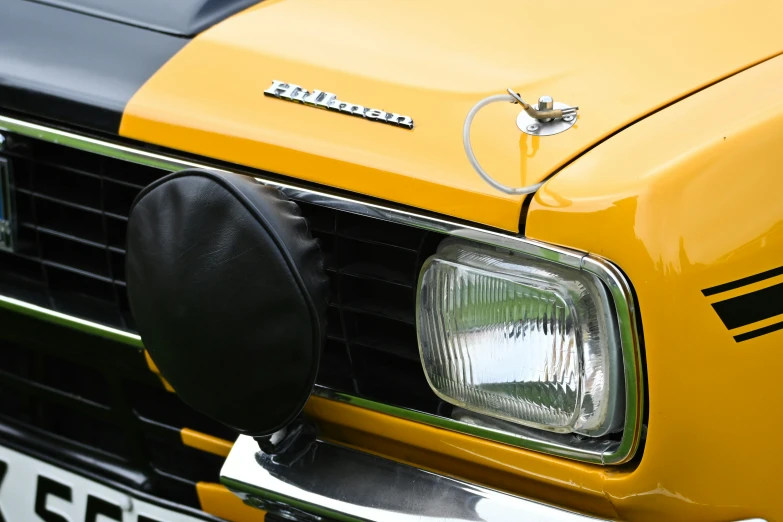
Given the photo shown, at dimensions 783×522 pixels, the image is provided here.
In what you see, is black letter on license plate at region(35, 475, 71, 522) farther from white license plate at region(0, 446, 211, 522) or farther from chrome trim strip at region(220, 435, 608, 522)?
chrome trim strip at region(220, 435, 608, 522)

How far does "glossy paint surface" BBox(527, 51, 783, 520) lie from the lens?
1253 mm

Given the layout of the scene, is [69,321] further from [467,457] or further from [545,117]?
[545,117]

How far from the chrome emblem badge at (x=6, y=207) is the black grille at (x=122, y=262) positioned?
0.05ft

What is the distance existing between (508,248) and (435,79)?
1.05 ft

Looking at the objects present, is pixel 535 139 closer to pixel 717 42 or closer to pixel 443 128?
pixel 443 128

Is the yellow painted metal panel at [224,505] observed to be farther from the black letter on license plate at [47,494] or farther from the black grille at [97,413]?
the black letter on license plate at [47,494]

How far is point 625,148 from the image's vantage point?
132cm

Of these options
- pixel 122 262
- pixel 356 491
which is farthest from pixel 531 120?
pixel 122 262

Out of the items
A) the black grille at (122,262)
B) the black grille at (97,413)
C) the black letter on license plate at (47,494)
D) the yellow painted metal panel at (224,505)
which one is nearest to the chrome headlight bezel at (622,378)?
the black grille at (122,262)

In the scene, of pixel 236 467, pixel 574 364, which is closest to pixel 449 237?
pixel 574 364

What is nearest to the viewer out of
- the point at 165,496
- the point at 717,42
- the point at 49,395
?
the point at 717,42

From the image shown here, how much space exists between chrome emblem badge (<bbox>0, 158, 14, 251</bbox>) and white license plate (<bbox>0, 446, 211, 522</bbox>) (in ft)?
1.37

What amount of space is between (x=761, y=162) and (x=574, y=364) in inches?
14.2

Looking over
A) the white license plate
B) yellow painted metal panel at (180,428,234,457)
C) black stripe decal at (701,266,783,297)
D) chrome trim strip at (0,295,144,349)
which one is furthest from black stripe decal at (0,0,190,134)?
black stripe decal at (701,266,783,297)
